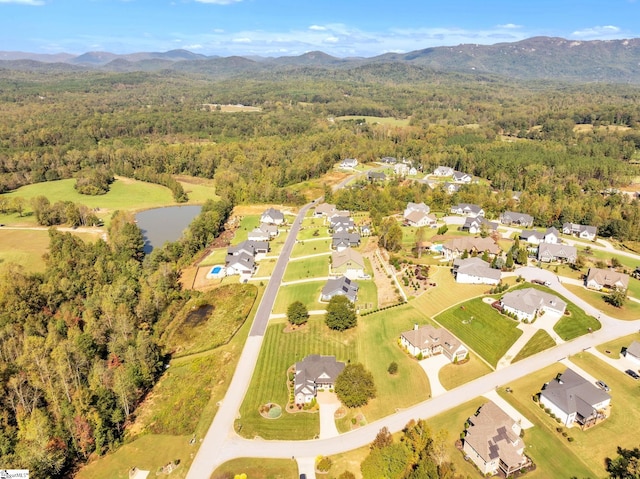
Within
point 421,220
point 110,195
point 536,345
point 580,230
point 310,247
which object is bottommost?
point 110,195

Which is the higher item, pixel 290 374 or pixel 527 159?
pixel 527 159

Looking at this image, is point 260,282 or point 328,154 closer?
point 260,282

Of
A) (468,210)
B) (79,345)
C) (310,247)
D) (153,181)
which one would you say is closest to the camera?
(79,345)

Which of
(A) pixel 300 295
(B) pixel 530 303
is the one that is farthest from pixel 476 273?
(A) pixel 300 295

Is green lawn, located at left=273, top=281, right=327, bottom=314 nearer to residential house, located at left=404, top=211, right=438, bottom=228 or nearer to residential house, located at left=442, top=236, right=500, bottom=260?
residential house, located at left=442, top=236, right=500, bottom=260

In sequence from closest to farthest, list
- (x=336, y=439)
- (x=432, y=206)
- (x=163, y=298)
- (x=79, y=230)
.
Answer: (x=336, y=439) → (x=163, y=298) → (x=79, y=230) → (x=432, y=206)

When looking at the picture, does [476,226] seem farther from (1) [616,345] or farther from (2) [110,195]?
(2) [110,195]

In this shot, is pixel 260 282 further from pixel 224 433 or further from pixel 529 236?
pixel 529 236

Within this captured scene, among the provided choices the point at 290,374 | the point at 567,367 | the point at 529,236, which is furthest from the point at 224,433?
the point at 529,236
